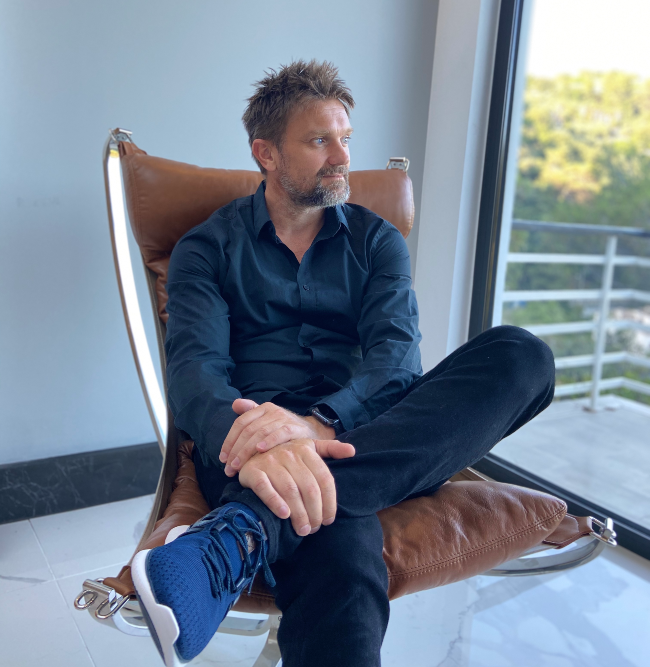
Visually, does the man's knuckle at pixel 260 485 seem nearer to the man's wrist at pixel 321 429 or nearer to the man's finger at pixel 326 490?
the man's finger at pixel 326 490

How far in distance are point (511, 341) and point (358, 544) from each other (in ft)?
1.46

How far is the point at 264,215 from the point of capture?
1.37 m

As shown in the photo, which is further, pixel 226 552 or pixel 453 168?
pixel 453 168

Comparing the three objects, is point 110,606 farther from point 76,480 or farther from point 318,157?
point 76,480

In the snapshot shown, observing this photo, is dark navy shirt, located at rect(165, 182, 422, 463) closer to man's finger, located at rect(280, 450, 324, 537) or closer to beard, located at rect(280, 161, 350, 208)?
beard, located at rect(280, 161, 350, 208)

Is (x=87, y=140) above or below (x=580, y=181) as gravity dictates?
below

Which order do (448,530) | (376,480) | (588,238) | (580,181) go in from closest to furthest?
(376,480), (448,530), (588,238), (580,181)

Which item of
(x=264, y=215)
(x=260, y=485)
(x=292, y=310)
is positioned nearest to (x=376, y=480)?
(x=260, y=485)

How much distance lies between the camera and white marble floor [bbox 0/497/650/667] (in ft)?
4.19

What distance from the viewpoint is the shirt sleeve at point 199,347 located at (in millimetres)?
1057

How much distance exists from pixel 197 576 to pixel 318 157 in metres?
0.99

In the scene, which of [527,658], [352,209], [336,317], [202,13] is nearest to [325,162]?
[352,209]

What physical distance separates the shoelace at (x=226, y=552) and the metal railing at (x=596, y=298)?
99.0 inches

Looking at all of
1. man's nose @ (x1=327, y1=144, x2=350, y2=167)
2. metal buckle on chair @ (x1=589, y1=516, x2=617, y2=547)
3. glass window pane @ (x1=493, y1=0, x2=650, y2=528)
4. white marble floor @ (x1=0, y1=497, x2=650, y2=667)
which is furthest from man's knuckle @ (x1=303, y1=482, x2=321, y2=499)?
glass window pane @ (x1=493, y1=0, x2=650, y2=528)
